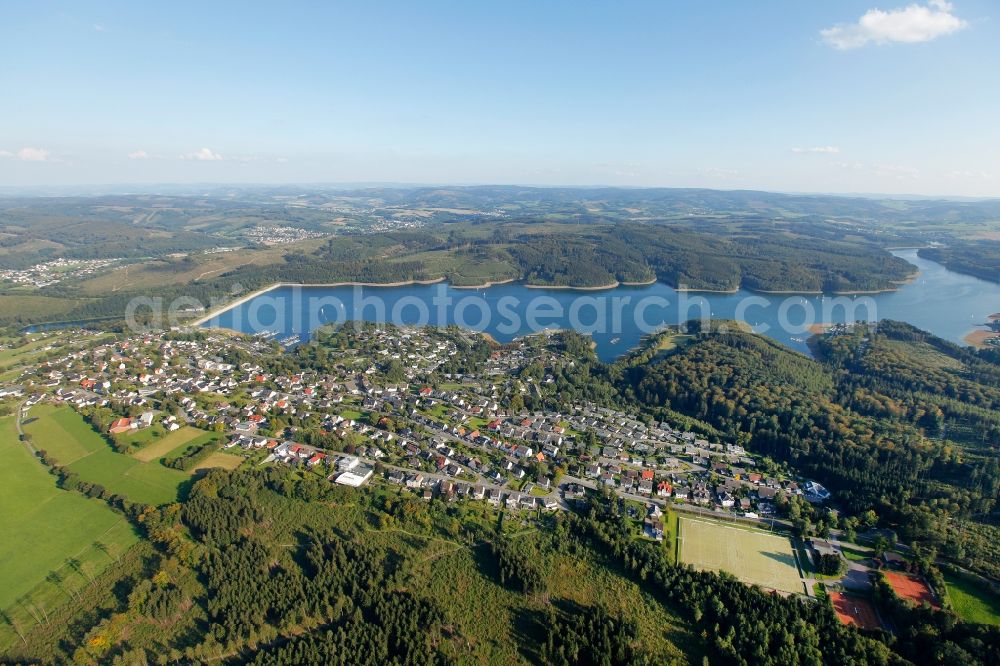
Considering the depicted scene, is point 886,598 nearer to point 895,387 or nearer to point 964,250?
point 895,387

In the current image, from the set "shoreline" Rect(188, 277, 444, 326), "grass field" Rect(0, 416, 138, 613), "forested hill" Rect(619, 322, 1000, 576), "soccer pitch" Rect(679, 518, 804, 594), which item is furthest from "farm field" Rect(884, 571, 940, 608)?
"shoreline" Rect(188, 277, 444, 326)

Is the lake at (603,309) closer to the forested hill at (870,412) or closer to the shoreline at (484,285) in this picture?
the shoreline at (484,285)

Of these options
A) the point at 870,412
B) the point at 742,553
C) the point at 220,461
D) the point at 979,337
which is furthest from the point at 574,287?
the point at 742,553

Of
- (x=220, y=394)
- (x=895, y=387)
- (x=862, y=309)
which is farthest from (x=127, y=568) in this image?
(x=862, y=309)

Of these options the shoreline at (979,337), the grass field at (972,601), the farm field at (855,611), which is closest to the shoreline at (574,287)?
the shoreline at (979,337)

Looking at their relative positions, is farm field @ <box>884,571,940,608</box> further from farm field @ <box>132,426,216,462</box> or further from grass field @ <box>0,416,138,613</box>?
farm field @ <box>132,426,216,462</box>

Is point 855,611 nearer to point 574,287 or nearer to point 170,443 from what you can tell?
point 170,443
